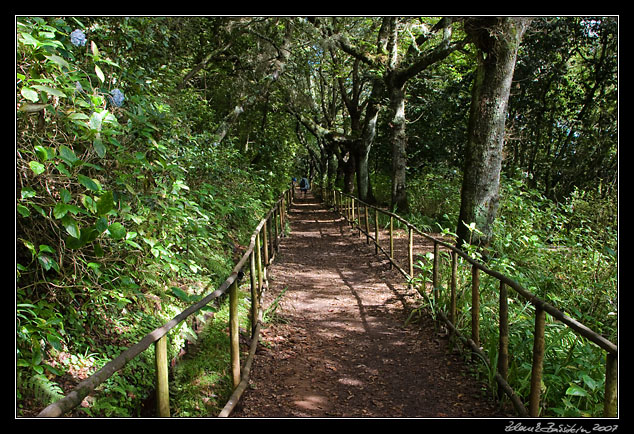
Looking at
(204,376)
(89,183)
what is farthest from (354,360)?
(89,183)

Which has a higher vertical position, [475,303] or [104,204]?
[104,204]

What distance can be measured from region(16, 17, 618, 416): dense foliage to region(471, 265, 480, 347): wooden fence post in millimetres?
151

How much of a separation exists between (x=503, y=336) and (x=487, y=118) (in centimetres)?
499

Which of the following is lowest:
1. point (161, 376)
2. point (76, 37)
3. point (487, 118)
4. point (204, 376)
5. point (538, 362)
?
point (204, 376)

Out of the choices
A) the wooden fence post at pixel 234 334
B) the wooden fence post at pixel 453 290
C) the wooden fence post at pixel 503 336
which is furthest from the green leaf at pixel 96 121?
the wooden fence post at pixel 453 290

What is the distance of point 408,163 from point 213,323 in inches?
672

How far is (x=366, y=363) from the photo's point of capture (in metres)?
4.56

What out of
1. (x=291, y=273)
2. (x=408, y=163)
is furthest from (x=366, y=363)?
(x=408, y=163)

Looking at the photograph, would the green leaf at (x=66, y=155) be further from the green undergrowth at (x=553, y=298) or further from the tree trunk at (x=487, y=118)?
the tree trunk at (x=487, y=118)

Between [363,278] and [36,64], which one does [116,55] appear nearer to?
[36,64]

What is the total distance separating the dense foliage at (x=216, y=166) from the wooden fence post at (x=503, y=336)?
0.50ft

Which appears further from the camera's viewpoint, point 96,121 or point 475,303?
point 475,303

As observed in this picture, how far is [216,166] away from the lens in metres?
9.25

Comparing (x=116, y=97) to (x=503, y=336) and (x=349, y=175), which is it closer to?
(x=503, y=336)
